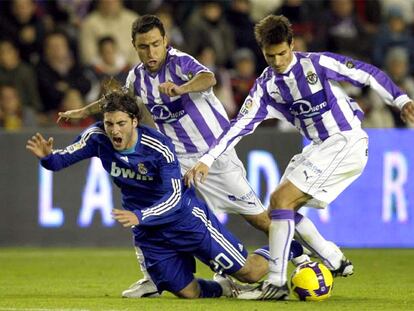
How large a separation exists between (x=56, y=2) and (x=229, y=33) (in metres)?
2.32

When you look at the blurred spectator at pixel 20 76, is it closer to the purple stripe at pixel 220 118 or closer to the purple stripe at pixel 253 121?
the purple stripe at pixel 220 118

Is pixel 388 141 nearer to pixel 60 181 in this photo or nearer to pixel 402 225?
pixel 402 225

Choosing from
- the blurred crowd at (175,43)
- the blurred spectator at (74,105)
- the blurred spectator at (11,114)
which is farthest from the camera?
the blurred crowd at (175,43)

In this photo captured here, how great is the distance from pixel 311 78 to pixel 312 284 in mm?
1492

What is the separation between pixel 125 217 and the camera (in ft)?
25.7

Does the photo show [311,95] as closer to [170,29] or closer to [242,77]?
[242,77]

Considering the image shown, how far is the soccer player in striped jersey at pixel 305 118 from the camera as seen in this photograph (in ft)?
28.9

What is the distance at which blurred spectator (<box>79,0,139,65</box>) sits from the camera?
15906 millimetres

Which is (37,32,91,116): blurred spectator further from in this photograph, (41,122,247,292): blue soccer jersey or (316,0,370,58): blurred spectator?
(41,122,247,292): blue soccer jersey

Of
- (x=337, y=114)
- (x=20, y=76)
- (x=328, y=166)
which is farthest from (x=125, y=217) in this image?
(x=20, y=76)

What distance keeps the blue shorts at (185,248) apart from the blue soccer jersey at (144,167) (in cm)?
13

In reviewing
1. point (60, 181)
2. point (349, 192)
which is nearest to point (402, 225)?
point (349, 192)

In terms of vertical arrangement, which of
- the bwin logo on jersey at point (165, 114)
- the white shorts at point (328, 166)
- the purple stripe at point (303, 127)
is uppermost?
the bwin logo on jersey at point (165, 114)

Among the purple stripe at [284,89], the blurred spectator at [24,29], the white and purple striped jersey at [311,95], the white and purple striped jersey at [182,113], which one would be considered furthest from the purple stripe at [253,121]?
the blurred spectator at [24,29]
